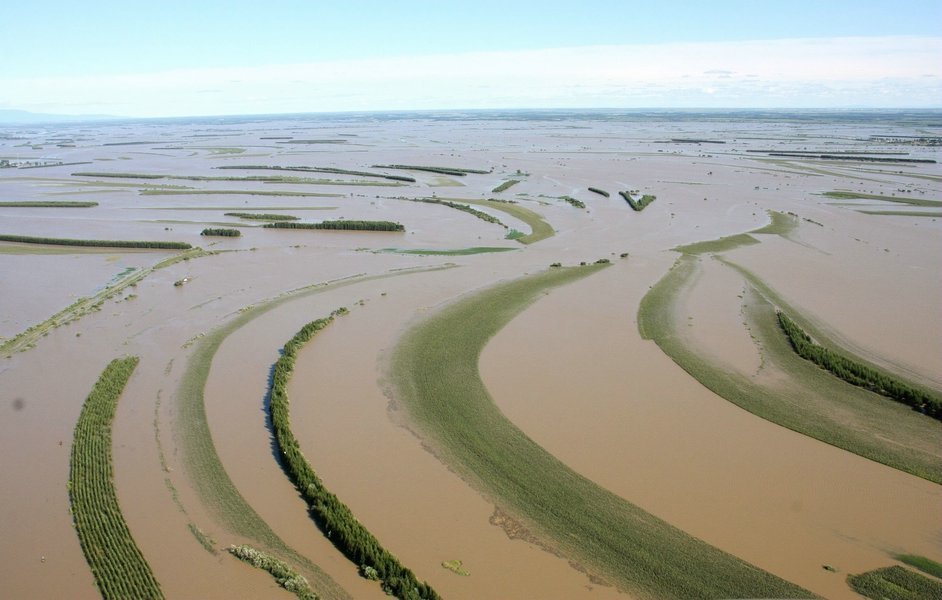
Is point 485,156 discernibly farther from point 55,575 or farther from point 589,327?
point 55,575

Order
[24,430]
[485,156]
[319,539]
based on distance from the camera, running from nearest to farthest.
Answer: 1. [319,539]
2. [24,430]
3. [485,156]

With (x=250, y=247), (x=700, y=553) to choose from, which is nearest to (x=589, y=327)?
(x=700, y=553)

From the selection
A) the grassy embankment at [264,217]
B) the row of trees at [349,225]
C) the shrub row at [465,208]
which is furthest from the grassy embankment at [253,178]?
the row of trees at [349,225]

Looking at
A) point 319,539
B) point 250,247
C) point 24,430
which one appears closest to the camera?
point 319,539

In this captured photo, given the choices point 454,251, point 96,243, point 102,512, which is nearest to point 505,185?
point 454,251

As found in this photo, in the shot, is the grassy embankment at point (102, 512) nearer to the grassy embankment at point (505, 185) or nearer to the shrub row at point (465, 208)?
the shrub row at point (465, 208)
